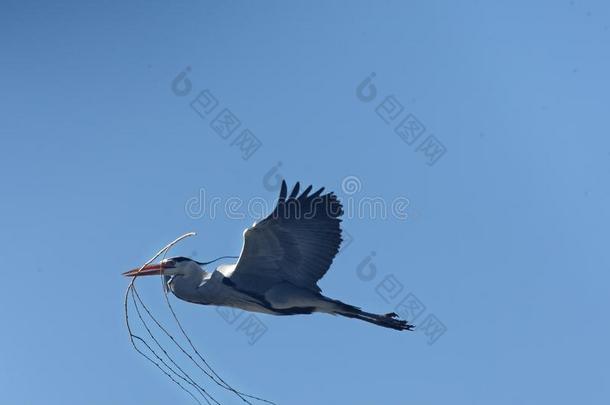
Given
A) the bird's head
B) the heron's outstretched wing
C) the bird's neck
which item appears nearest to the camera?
the heron's outstretched wing

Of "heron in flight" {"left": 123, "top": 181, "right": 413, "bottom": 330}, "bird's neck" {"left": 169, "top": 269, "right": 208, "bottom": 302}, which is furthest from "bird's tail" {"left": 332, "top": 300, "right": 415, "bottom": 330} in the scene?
"bird's neck" {"left": 169, "top": 269, "right": 208, "bottom": 302}

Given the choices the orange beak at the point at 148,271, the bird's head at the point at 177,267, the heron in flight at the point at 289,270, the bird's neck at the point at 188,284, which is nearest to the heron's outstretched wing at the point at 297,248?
the heron in flight at the point at 289,270

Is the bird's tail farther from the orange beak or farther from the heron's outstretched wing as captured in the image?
the orange beak

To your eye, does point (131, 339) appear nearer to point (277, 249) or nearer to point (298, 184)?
point (277, 249)

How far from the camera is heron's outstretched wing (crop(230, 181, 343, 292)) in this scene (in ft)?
48.3

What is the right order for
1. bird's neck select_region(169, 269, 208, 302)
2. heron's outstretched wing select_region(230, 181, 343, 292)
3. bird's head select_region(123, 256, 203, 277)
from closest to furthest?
1. heron's outstretched wing select_region(230, 181, 343, 292)
2. bird's neck select_region(169, 269, 208, 302)
3. bird's head select_region(123, 256, 203, 277)

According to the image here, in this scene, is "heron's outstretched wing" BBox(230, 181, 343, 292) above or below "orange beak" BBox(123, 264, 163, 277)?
above

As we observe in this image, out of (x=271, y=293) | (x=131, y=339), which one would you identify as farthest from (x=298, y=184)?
(x=131, y=339)

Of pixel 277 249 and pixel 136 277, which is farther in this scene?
pixel 136 277

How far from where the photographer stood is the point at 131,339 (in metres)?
15.3

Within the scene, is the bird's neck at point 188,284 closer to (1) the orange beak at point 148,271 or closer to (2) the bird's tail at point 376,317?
(1) the orange beak at point 148,271

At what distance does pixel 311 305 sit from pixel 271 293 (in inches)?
29.5

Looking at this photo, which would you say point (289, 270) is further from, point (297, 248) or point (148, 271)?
point (148, 271)

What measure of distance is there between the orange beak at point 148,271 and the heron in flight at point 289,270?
71 centimetres
